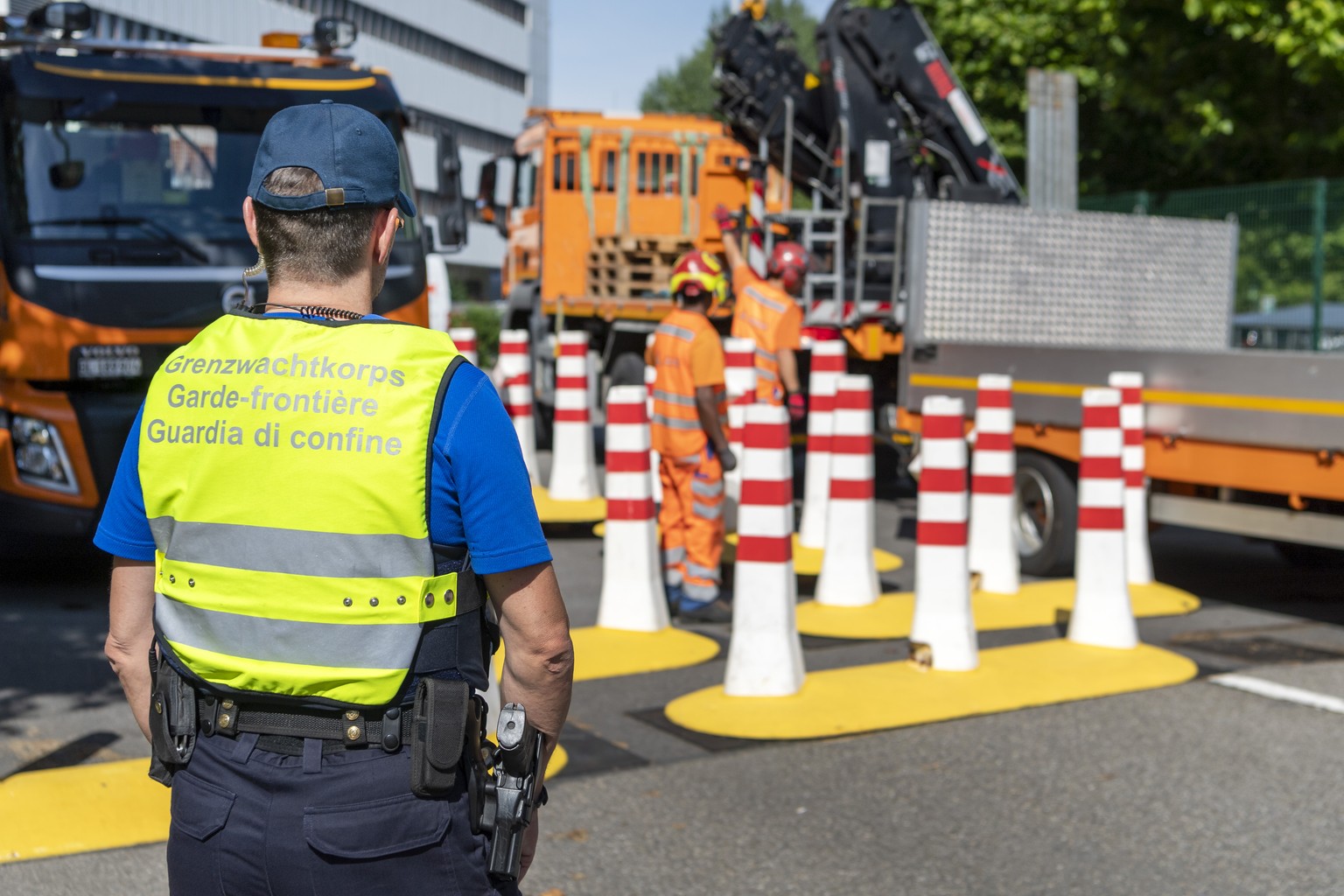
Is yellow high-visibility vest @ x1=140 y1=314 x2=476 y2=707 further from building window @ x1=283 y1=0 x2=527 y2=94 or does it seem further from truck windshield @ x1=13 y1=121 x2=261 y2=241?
building window @ x1=283 y1=0 x2=527 y2=94

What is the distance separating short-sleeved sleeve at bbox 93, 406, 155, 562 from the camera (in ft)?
8.00

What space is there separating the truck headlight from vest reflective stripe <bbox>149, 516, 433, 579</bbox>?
6.05 m

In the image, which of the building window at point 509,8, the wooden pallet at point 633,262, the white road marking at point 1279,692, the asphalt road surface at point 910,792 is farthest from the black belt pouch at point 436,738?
the building window at point 509,8

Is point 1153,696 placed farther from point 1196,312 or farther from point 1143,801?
point 1196,312

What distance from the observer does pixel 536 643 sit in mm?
2385

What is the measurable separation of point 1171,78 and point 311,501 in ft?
67.9

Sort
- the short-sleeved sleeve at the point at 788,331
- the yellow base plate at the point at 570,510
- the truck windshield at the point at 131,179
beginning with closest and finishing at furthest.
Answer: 1. the truck windshield at the point at 131,179
2. the short-sleeved sleeve at the point at 788,331
3. the yellow base plate at the point at 570,510

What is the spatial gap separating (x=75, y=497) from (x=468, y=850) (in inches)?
244

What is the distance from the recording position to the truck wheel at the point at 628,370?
52.0 feet

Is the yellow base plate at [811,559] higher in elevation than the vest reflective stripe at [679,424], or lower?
lower

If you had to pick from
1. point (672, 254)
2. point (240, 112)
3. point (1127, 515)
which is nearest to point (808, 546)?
point (1127, 515)

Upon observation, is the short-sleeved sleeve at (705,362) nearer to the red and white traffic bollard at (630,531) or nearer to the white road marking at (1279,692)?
the red and white traffic bollard at (630,531)

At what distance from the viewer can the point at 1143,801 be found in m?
5.19

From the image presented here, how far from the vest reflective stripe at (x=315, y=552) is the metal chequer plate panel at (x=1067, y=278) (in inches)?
368
